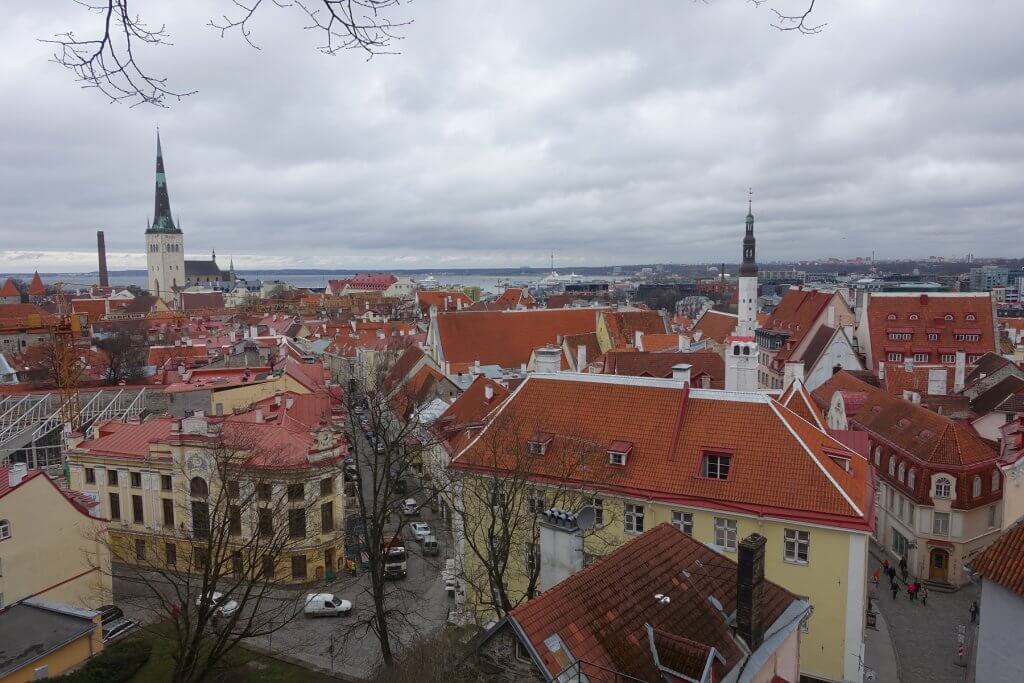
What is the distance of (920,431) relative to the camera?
27672mm

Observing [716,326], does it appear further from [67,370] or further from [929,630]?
[67,370]

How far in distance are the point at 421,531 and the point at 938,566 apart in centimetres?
2050

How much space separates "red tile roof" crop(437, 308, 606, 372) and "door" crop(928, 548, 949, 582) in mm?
33601

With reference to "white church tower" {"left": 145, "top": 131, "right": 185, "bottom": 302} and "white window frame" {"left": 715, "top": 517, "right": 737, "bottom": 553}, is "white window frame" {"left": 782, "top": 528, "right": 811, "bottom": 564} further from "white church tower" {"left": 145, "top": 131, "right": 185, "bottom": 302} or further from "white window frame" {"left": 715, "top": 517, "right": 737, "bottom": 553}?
"white church tower" {"left": 145, "top": 131, "right": 185, "bottom": 302}

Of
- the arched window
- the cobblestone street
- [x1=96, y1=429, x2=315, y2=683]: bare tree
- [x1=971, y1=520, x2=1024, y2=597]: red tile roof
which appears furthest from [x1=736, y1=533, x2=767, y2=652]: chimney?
the arched window

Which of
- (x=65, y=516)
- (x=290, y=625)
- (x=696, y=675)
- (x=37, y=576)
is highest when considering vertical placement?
(x=696, y=675)

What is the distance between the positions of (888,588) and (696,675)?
66.3ft

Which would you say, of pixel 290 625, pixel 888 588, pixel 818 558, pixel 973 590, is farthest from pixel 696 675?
pixel 973 590

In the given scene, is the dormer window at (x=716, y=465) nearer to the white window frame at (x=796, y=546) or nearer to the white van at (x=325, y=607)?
the white window frame at (x=796, y=546)

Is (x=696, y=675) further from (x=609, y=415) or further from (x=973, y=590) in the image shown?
(x=973, y=590)

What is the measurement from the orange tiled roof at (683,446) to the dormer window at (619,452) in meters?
0.18

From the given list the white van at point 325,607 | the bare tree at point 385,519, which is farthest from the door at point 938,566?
the white van at point 325,607

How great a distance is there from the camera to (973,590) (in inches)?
1000

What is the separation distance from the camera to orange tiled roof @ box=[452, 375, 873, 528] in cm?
1769
